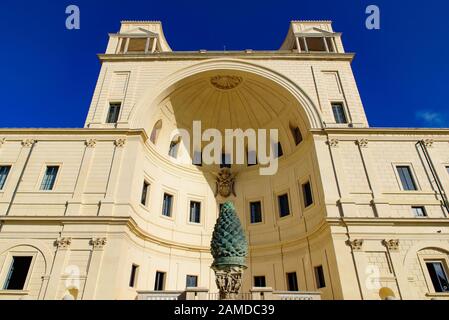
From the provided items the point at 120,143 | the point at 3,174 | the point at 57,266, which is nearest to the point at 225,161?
the point at 120,143

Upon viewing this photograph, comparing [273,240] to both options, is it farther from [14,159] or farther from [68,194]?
[14,159]

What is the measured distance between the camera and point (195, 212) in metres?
24.0

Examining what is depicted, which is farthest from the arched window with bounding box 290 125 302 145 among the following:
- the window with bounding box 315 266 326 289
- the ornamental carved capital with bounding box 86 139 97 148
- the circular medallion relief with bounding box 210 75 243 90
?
the ornamental carved capital with bounding box 86 139 97 148

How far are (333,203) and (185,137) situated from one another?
14.5 metres

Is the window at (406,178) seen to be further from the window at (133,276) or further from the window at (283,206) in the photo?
the window at (133,276)

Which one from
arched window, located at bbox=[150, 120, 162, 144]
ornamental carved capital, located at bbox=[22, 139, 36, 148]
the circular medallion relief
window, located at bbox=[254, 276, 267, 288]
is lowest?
window, located at bbox=[254, 276, 267, 288]

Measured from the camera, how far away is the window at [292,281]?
64.6 ft

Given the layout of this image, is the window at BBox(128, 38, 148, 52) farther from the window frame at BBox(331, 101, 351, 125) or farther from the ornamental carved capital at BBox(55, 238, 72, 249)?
the ornamental carved capital at BBox(55, 238, 72, 249)

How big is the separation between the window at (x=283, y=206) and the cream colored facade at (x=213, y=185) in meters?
0.42

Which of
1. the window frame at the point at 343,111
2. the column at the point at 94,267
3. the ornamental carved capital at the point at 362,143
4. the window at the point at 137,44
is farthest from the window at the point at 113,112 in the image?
the ornamental carved capital at the point at 362,143

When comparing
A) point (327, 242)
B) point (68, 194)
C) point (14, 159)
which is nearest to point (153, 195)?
point (68, 194)

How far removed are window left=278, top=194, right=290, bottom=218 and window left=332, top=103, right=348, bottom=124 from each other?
7413 millimetres

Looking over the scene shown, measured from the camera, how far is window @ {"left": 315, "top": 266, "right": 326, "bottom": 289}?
1749 centimetres
